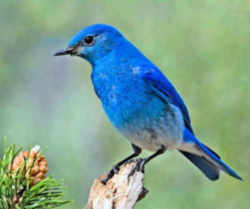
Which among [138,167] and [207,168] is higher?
[138,167]

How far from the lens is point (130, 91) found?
3871 mm

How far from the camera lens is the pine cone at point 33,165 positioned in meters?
2.36

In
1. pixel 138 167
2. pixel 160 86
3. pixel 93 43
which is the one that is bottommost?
pixel 138 167

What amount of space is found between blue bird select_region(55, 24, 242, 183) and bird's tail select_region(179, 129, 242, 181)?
0.24m

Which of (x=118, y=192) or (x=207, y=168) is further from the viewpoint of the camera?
(x=207, y=168)

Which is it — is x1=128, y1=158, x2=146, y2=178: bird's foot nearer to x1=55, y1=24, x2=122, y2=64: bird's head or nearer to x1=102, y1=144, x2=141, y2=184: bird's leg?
x1=102, y1=144, x2=141, y2=184: bird's leg

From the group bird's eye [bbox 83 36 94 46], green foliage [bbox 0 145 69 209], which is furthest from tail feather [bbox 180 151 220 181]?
green foliage [bbox 0 145 69 209]

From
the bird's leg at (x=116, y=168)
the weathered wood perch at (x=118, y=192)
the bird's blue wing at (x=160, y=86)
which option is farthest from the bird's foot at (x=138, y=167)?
the bird's blue wing at (x=160, y=86)

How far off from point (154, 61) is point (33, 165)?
125 inches

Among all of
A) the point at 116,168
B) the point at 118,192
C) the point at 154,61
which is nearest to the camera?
the point at 118,192

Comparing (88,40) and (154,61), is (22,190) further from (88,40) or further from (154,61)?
(154,61)

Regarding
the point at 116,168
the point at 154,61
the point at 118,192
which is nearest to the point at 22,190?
the point at 118,192

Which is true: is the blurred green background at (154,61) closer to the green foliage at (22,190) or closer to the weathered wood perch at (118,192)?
the weathered wood perch at (118,192)

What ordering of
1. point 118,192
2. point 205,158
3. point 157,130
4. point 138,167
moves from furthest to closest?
point 205,158 < point 157,130 < point 138,167 < point 118,192
